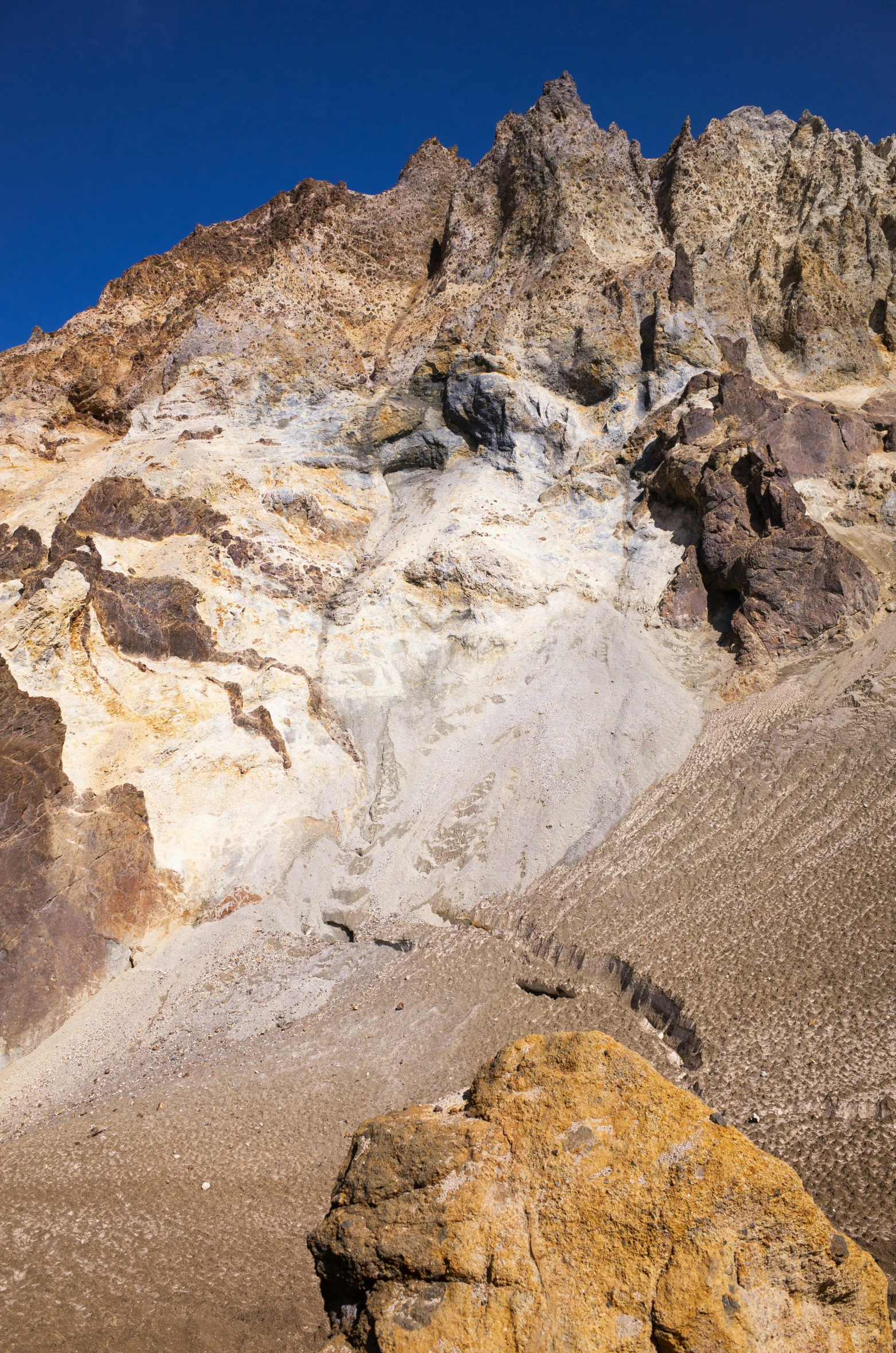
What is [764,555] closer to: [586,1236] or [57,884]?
[586,1236]

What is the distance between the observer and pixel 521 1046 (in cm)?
562

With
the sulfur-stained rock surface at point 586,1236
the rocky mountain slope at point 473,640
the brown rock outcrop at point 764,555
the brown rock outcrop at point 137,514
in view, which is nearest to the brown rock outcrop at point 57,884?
the rocky mountain slope at point 473,640

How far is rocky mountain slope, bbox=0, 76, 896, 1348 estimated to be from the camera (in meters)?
9.30

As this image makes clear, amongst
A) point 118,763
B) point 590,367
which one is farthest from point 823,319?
point 118,763

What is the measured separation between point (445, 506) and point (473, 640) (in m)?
5.43

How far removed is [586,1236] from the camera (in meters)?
4.25

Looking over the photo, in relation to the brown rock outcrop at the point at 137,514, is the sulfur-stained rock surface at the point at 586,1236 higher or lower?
lower

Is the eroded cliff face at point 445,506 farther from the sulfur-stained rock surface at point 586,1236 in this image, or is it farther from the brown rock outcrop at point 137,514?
the sulfur-stained rock surface at point 586,1236

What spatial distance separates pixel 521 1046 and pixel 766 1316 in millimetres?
2184

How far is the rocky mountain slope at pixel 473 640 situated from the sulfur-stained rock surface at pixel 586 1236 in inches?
65.5

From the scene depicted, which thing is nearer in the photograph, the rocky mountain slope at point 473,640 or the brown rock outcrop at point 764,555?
the rocky mountain slope at point 473,640

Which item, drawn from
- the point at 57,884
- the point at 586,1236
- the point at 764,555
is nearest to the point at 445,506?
the point at 764,555

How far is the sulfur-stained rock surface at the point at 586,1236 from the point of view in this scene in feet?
12.7

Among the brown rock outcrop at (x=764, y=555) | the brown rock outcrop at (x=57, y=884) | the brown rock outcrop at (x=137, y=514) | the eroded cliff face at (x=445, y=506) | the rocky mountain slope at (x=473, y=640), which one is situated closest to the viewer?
the rocky mountain slope at (x=473, y=640)
